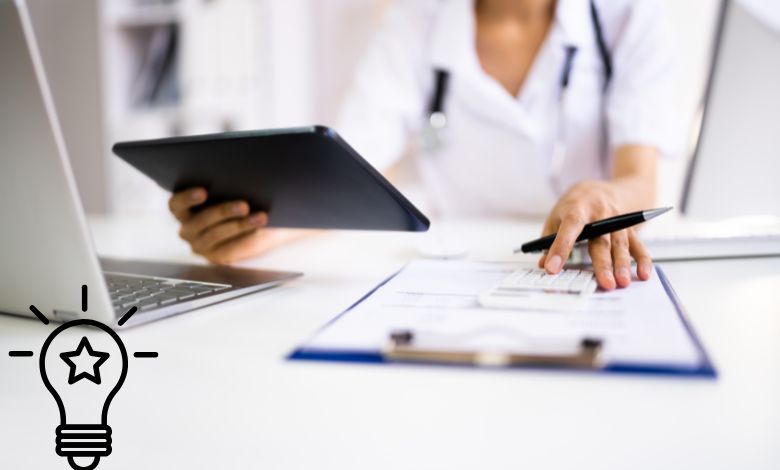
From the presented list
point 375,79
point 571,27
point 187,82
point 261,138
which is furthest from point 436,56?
point 187,82

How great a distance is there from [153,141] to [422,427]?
430 millimetres

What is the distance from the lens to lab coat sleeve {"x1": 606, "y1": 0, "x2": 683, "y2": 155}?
1033 mm

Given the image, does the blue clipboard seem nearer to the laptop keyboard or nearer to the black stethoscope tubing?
the laptop keyboard

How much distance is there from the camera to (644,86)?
3.49 feet

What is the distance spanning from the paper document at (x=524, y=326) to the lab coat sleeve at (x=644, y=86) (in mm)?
659

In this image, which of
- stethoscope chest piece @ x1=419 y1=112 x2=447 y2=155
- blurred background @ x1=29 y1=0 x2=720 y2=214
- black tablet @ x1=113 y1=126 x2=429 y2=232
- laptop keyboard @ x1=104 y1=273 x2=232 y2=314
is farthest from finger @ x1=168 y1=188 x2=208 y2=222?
blurred background @ x1=29 y1=0 x2=720 y2=214

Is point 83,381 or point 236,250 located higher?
point 236,250

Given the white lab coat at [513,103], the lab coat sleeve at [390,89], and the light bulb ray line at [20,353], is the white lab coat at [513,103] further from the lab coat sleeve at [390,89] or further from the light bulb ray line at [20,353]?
the light bulb ray line at [20,353]

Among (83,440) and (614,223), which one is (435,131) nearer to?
(614,223)

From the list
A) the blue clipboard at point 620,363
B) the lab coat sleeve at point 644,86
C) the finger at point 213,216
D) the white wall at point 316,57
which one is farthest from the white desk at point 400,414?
the white wall at point 316,57

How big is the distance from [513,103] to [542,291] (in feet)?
2.66

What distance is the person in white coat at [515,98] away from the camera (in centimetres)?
108

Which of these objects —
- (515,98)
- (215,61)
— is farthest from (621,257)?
(215,61)

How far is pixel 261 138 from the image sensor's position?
467mm
